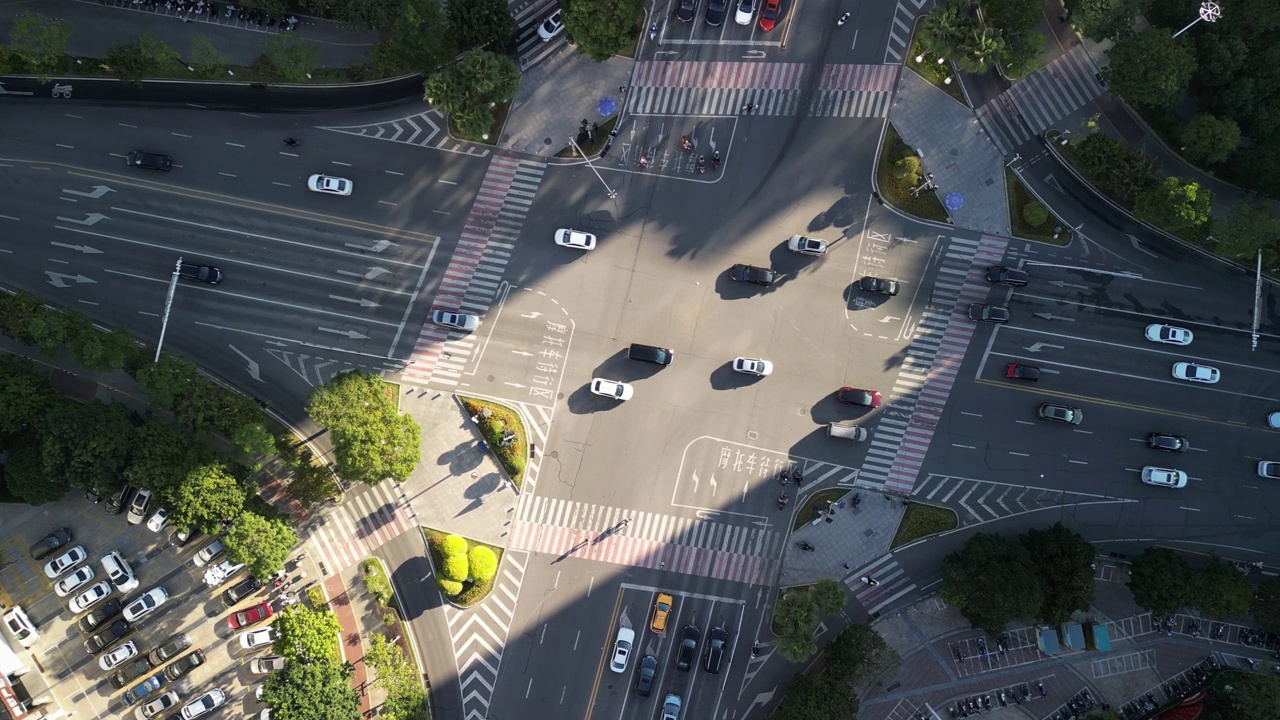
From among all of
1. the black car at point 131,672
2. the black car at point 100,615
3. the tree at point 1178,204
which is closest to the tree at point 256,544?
the black car at point 100,615

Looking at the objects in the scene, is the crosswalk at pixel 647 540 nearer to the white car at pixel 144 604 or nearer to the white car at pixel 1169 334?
the white car at pixel 144 604

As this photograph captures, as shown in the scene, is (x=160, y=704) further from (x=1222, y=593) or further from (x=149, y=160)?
(x=1222, y=593)

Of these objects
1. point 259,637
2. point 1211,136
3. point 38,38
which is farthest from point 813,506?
point 38,38

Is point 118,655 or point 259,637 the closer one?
point 259,637

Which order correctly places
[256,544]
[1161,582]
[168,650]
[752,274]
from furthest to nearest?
[752,274]
[168,650]
[1161,582]
[256,544]

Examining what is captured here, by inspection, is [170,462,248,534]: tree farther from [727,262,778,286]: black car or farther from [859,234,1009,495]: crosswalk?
[859,234,1009,495]: crosswalk

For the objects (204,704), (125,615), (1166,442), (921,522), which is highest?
(1166,442)

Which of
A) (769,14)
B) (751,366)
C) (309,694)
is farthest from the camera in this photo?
(769,14)
